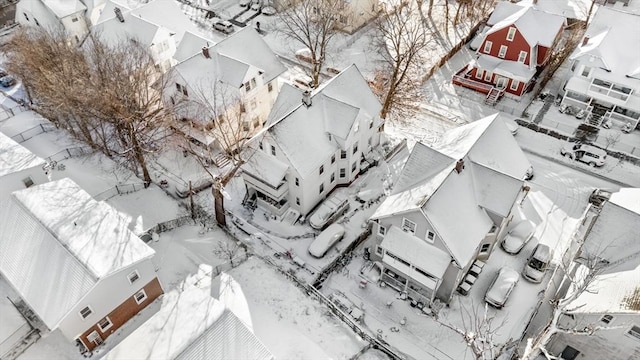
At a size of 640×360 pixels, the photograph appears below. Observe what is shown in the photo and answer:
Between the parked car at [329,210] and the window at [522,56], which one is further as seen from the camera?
the window at [522,56]

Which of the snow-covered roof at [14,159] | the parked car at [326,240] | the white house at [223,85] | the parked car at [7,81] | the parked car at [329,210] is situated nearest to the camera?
the snow-covered roof at [14,159]

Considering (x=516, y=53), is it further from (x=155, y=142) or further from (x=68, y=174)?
(x=68, y=174)

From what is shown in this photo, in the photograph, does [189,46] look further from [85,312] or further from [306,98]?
[85,312]

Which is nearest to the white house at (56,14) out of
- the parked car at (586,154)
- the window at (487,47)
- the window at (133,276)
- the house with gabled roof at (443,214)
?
the window at (133,276)

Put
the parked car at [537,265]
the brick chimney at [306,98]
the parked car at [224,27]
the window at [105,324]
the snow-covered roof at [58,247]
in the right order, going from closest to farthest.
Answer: the snow-covered roof at [58,247] → the window at [105,324] → the parked car at [537,265] → the brick chimney at [306,98] → the parked car at [224,27]

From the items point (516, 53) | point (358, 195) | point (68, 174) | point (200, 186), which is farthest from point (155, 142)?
point (516, 53)

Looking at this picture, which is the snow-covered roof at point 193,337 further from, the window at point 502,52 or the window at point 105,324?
the window at point 502,52

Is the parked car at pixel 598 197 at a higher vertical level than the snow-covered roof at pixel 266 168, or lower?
higher

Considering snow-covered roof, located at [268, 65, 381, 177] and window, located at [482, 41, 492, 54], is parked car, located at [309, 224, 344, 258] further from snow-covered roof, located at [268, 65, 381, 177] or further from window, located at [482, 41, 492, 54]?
window, located at [482, 41, 492, 54]

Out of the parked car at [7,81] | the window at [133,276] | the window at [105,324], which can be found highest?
the parked car at [7,81]
